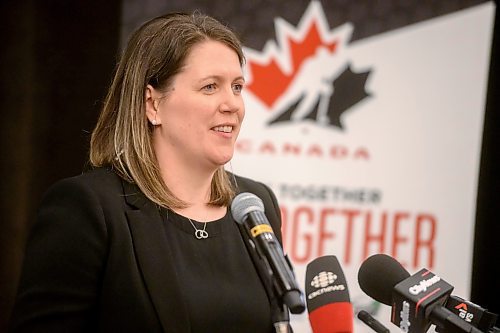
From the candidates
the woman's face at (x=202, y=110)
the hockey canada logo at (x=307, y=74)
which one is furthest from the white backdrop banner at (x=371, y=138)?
the woman's face at (x=202, y=110)

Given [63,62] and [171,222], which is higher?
[63,62]

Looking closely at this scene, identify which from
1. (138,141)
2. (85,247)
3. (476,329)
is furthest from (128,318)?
(476,329)

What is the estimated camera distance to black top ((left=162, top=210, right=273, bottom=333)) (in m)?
1.87

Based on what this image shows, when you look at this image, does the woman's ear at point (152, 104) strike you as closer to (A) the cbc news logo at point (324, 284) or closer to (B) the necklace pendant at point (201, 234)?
(B) the necklace pendant at point (201, 234)

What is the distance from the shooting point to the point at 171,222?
6.58ft

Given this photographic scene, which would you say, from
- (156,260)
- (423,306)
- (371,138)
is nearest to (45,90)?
(371,138)

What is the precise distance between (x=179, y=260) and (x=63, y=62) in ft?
6.23

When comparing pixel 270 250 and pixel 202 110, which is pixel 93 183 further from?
pixel 270 250

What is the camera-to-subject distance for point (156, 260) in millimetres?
Answer: 1880

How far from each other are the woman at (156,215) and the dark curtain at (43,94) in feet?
5.05

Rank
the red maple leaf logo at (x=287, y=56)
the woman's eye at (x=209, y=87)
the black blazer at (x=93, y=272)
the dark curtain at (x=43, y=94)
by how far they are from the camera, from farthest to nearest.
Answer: the red maple leaf logo at (x=287, y=56) → the dark curtain at (x=43, y=94) → the woman's eye at (x=209, y=87) → the black blazer at (x=93, y=272)

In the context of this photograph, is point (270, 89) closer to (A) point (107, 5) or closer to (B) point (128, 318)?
(A) point (107, 5)

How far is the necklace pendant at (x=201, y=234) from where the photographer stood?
2025 millimetres

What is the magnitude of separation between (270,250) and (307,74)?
2430 mm
